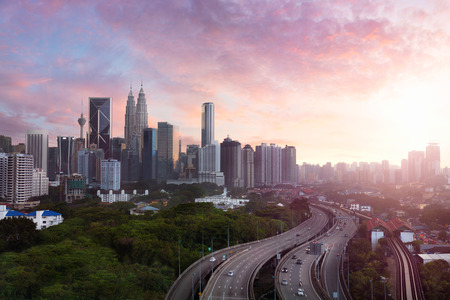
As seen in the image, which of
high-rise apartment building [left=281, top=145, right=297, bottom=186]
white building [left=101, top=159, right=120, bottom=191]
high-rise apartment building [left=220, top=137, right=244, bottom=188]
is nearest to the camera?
white building [left=101, top=159, right=120, bottom=191]

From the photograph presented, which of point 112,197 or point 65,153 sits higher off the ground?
point 65,153

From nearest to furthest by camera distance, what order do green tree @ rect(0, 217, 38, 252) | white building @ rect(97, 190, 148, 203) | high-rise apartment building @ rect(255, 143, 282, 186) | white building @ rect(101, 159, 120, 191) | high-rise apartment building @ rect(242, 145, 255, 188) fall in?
green tree @ rect(0, 217, 38, 252), white building @ rect(97, 190, 148, 203), white building @ rect(101, 159, 120, 191), high-rise apartment building @ rect(242, 145, 255, 188), high-rise apartment building @ rect(255, 143, 282, 186)

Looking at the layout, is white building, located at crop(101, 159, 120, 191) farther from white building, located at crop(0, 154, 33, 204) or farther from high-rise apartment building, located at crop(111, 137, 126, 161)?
high-rise apartment building, located at crop(111, 137, 126, 161)

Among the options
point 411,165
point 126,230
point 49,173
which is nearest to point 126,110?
point 49,173

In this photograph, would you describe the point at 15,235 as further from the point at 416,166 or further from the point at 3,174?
the point at 416,166

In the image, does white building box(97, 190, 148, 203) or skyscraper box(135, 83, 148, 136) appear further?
skyscraper box(135, 83, 148, 136)

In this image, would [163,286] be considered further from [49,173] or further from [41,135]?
[49,173]

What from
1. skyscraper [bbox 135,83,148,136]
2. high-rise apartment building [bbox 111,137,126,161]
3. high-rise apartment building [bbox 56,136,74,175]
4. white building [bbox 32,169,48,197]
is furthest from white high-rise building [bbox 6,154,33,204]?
skyscraper [bbox 135,83,148,136]

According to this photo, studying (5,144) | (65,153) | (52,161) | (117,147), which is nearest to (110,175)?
(5,144)
